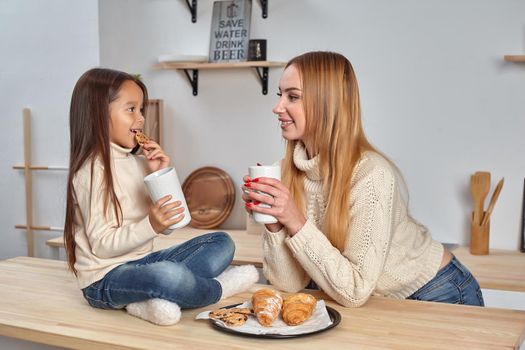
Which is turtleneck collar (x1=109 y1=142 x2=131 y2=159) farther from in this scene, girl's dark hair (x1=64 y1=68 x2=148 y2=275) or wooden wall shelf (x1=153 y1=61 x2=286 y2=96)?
wooden wall shelf (x1=153 y1=61 x2=286 y2=96)

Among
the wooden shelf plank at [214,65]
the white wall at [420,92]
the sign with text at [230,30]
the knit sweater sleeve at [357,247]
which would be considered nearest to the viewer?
the knit sweater sleeve at [357,247]

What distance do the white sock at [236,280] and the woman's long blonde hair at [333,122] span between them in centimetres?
20

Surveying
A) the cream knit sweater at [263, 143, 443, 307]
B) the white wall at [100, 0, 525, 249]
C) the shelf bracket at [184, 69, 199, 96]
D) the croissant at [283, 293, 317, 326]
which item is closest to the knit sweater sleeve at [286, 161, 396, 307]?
the cream knit sweater at [263, 143, 443, 307]

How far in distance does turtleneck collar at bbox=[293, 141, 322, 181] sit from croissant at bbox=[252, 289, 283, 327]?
1.09ft

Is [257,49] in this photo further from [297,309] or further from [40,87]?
[297,309]

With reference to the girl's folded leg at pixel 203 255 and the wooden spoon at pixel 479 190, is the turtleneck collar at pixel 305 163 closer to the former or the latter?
the girl's folded leg at pixel 203 255

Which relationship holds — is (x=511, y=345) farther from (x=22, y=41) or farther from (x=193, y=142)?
(x=22, y=41)

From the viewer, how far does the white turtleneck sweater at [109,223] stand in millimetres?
1433

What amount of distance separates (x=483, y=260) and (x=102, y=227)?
135 cm

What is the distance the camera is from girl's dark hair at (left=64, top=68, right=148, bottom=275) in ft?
4.97

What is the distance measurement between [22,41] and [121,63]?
57 centimetres

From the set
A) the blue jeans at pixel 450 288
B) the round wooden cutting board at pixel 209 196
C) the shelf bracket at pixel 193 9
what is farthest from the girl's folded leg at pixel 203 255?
the shelf bracket at pixel 193 9

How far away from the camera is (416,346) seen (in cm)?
116

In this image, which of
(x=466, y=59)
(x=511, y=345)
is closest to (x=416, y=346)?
(x=511, y=345)
